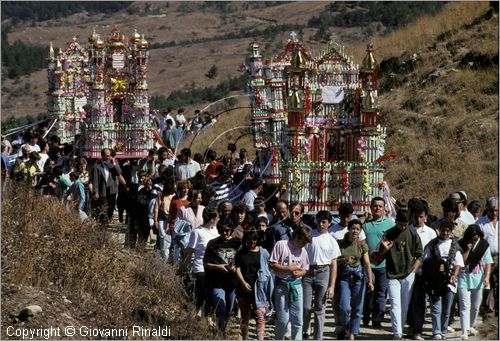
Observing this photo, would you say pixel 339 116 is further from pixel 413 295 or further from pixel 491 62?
pixel 491 62

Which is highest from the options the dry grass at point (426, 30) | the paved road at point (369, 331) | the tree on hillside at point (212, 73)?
the tree on hillside at point (212, 73)

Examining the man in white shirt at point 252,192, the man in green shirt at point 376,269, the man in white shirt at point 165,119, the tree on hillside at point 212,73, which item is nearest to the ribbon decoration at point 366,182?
the man in white shirt at point 252,192

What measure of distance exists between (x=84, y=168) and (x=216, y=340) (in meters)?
7.76

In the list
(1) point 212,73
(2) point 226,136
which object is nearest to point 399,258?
(2) point 226,136

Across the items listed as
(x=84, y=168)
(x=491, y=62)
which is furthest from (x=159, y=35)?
(x=84, y=168)

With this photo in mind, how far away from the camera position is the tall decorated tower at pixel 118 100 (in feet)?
88.3

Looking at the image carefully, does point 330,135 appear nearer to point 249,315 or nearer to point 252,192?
point 252,192

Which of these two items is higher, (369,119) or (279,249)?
(369,119)

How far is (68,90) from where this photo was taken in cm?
3375

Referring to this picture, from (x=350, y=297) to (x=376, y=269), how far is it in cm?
86

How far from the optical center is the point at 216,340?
13.3 m

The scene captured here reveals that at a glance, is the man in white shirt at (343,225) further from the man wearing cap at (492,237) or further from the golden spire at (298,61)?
the golden spire at (298,61)

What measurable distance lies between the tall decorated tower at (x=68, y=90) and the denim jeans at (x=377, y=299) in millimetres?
18182

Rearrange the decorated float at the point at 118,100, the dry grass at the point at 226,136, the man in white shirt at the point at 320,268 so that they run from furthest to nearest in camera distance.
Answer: the dry grass at the point at 226,136 → the decorated float at the point at 118,100 → the man in white shirt at the point at 320,268
